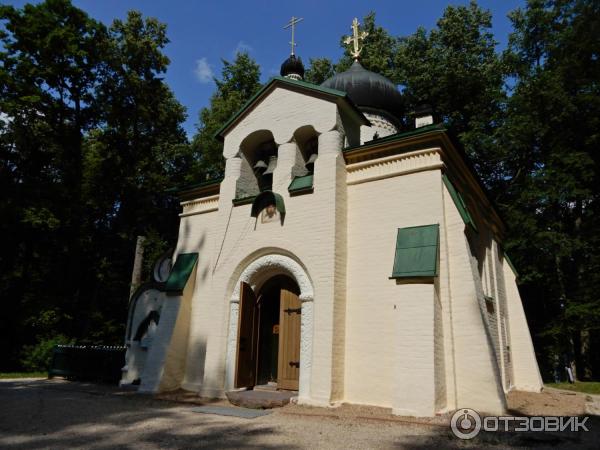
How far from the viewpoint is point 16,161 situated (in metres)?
19.1

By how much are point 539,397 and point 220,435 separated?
8574mm

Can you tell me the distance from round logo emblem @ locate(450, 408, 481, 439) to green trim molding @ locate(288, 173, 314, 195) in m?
5.38

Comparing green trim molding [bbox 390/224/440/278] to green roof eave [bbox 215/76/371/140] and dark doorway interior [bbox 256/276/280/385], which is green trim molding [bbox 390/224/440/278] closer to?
dark doorway interior [bbox 256/276/280/385]

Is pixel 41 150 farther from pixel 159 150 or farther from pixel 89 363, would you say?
pixel 89 363

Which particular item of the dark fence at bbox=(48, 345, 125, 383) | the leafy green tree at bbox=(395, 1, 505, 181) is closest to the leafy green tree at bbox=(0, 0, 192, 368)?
the dark fence at bbox=(48, 345, 125, 383)

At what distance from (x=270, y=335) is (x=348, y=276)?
283 centimetres

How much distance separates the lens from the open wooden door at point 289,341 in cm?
943

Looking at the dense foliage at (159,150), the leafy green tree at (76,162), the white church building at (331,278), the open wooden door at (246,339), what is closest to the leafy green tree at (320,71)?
the dense foliage at (159,150)

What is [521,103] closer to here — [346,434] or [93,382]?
[346,434]

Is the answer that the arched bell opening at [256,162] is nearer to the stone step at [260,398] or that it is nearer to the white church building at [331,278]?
the white church building at [331,278]

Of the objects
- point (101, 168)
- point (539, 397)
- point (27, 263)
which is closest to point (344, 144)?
point (539, 397)

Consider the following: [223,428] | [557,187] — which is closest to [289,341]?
[223,428]

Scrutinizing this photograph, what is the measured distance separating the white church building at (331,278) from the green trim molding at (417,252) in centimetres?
3

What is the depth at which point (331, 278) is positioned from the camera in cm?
880
